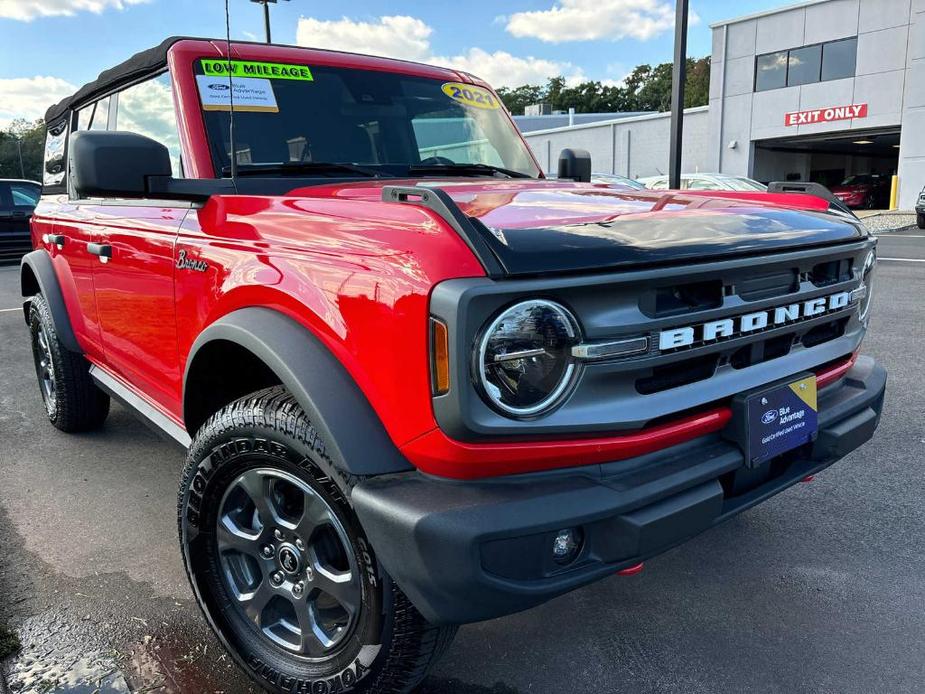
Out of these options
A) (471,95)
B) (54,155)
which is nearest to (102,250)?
(471,95)

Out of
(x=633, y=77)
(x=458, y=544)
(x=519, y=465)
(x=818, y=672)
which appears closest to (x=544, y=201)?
(x=519, y=465)

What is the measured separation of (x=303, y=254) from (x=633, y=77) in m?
95.6

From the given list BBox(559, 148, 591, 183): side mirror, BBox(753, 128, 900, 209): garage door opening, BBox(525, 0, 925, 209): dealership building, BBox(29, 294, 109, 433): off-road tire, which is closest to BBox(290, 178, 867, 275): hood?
BBox(559, 148, 591, 183): side mirror

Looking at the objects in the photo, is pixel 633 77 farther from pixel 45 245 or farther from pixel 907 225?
pixel 45 245

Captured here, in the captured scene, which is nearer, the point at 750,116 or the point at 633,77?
the point at 750,116

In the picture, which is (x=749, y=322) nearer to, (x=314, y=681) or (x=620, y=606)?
(x=620, y=606)

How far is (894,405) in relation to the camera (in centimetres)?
438

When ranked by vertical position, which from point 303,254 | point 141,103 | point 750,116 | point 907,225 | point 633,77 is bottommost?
point 907,225

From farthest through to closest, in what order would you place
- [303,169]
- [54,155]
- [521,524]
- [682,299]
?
[54,155]
[303,169]
[682,299]
[521,524]

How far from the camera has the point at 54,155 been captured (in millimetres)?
4469

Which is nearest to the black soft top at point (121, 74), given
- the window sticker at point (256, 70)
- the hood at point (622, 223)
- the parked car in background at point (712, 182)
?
the window sticker at point (256, 70)

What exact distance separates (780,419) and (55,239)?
3.40m

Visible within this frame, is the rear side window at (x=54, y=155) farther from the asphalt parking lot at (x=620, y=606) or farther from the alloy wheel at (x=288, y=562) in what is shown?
the alloy wheel at (x=288, y=562)

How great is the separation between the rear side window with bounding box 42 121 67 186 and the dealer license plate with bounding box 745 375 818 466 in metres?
3.77
